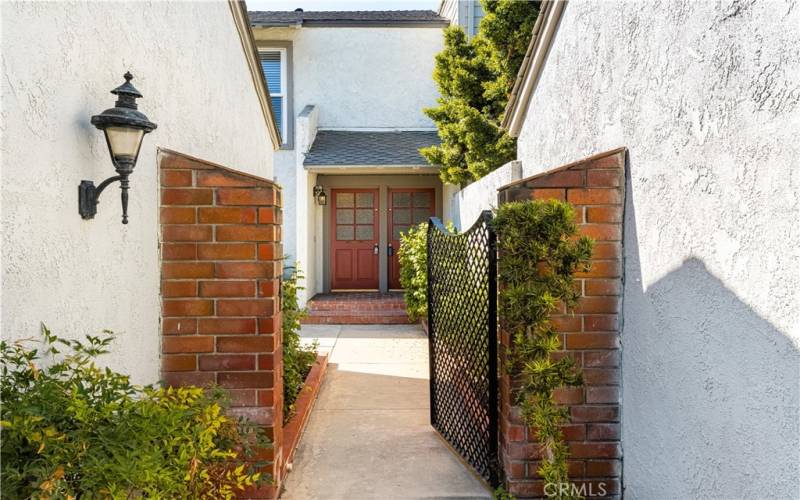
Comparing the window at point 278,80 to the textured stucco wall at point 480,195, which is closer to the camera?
the textured stucco wall at point 480,195

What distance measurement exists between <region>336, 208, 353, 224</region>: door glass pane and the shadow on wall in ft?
32.1

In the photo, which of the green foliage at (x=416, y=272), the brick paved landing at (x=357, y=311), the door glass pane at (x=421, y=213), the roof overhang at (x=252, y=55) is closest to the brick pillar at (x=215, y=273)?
the roof overhang at (x=252, y=55)

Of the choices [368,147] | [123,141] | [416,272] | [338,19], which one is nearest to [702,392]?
[123,141]

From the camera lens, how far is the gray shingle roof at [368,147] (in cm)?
1091

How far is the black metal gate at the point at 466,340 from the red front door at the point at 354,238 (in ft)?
25.4

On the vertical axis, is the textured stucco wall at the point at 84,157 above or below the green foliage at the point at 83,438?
above

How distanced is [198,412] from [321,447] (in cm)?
214

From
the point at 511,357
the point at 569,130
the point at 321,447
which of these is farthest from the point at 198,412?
the point at 569,130

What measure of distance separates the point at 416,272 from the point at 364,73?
4959mm

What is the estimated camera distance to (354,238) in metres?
12.7

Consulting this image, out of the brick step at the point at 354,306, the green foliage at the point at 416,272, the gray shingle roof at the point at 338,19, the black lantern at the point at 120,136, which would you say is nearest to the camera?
the black lantern at the point at 120,136

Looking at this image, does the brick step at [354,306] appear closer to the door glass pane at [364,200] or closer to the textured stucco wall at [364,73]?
the door glass pane at [364,200]

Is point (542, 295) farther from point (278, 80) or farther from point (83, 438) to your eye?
point (278, 80)
